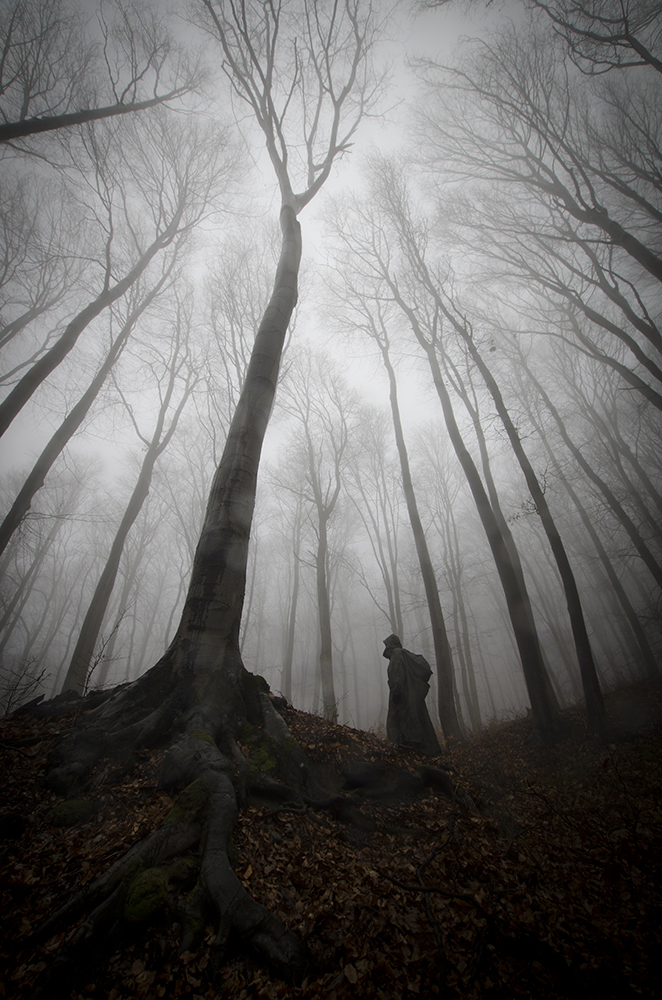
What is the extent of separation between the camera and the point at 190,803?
2297 mm

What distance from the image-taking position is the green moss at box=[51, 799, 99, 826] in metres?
2.22

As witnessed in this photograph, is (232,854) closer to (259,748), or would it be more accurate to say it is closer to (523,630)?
(259,748)

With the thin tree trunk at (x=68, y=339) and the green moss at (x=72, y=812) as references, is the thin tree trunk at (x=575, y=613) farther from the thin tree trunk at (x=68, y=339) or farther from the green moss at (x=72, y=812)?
the thin tree trunk at (x=68, y=339)

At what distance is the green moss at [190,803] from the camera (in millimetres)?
2209

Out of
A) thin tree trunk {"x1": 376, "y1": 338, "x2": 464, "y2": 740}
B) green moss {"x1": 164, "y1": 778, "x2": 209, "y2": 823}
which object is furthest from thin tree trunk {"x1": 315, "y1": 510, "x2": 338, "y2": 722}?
green moss {"x1": 164, "y1": 778, "x2": 209, "y2": 823}

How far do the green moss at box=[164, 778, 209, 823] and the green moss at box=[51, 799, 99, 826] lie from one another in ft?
1.91

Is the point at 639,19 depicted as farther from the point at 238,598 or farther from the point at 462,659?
the point at 462,659

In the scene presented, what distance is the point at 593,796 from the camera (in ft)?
13.6

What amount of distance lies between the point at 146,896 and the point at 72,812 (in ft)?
2.90

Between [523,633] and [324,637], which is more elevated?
[324,637]

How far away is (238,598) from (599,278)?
1179 cm

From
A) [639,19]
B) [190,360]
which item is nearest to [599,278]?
[639,19]

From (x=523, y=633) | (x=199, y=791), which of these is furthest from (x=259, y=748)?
(x=523, y=633)

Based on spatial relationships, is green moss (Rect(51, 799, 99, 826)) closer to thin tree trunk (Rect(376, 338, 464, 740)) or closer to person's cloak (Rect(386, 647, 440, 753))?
person's cloak (Rect(386, 647, 440, 753))
